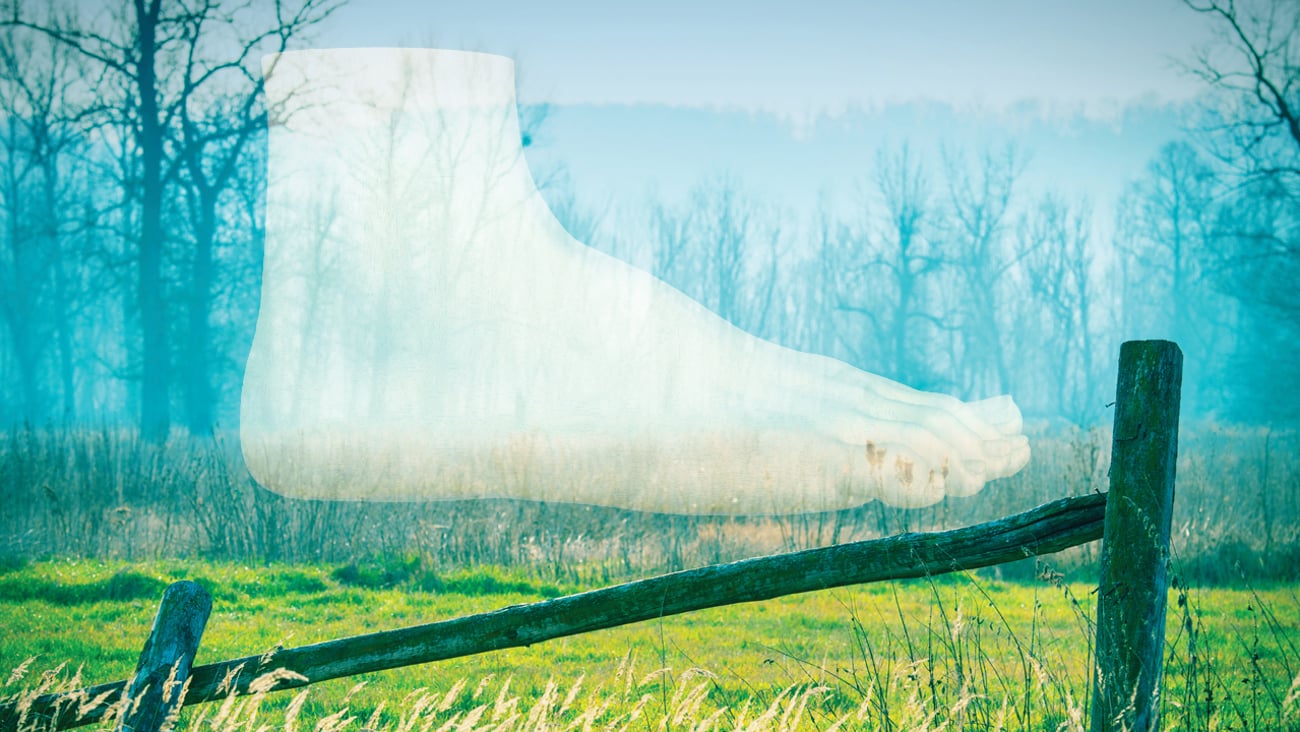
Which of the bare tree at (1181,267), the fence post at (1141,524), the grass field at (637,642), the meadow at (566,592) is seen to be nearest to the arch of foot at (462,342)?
the meadow at (566,592)

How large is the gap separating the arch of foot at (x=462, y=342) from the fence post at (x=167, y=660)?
4.05 meters

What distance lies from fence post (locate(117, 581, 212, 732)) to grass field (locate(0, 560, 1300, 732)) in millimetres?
1017

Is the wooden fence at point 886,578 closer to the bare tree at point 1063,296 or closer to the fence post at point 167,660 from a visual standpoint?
the fence post at point 167,660

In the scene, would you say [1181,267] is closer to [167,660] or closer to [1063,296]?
[1063,296]

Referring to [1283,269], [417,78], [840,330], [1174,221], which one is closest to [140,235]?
[417,78]

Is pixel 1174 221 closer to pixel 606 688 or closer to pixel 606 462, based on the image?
pixel 606 462

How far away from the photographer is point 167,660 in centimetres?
238

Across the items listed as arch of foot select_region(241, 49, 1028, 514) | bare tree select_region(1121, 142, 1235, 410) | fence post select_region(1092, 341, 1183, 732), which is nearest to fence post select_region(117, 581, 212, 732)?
fence post select_region(1092, 341, 1183, 732)

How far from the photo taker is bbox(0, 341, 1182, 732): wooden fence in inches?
90.7

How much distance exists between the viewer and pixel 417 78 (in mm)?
6957

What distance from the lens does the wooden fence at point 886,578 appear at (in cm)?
230

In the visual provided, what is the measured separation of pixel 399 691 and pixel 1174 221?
107 feet

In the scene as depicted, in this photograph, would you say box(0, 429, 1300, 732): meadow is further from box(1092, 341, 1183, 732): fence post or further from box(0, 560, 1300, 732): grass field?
box(1092, 341, 1183, 732): fence post

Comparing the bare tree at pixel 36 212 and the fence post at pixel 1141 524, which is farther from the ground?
the bare tree at pixel 36 212
